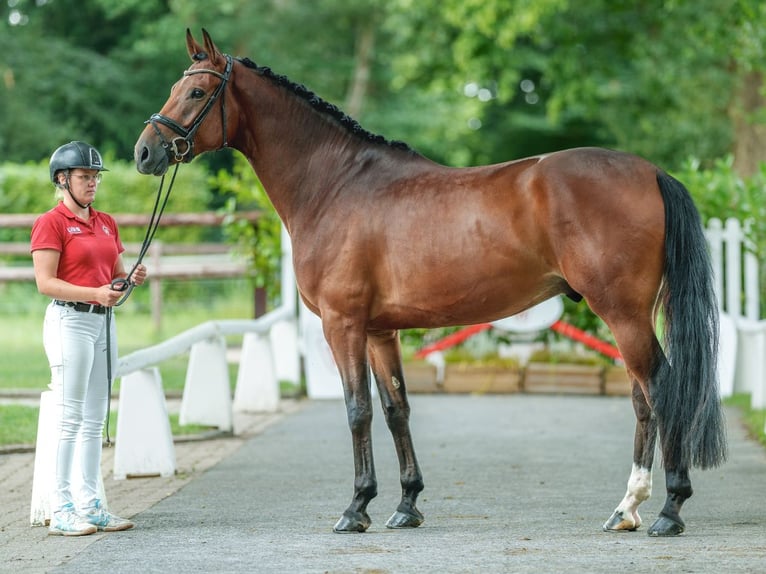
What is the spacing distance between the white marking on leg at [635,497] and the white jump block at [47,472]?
8.99ft

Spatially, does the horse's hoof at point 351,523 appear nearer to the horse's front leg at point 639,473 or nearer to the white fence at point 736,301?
the horse's front leg at point 639,473

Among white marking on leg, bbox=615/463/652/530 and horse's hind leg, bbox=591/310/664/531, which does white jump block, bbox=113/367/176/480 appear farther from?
white marking on leg, bbox=615/463/652/530

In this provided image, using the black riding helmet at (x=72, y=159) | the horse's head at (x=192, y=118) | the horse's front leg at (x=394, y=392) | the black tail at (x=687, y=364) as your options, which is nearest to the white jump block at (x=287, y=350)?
the horse's front leg at (x=394, y=392)

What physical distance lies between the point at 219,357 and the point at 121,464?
2145 millimetres

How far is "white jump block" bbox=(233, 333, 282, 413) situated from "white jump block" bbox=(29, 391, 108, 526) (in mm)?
5343

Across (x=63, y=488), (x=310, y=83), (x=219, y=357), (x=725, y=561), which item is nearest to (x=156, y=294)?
(x=219, y=357)

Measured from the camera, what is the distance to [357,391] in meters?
6.67

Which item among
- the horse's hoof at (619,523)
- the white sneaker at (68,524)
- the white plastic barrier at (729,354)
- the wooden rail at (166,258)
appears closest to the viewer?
the horse's hoof at (619,523)

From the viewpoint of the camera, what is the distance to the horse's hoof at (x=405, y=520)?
660 cm

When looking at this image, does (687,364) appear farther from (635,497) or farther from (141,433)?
(141,433)

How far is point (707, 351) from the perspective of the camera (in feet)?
20.3

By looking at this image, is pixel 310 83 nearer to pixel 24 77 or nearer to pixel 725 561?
pixel 24 77

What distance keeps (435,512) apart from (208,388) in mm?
3866

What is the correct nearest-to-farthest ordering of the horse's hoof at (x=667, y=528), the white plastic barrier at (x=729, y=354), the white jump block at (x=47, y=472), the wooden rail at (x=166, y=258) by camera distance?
the horse's hoof at (x=667, y=528)
the white jump block at (x=47, y=472)
the white plastic barrier at (x=729, y=354)
the wooden rail at (x=166, y=258)
